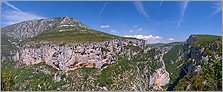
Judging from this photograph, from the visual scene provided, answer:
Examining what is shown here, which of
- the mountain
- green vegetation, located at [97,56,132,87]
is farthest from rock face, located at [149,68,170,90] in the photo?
green vegetation, located at [97,56,132,87]

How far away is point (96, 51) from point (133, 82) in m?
9.32

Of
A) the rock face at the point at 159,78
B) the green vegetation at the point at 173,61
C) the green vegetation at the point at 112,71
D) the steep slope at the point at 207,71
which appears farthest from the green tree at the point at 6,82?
the green vegetation at the point at 173,61

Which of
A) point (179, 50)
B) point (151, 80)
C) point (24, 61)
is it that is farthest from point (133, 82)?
point (179, 50)

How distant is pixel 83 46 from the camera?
174 feet

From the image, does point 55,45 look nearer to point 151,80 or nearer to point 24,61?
point 24,61

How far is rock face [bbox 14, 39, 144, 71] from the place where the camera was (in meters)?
52.5

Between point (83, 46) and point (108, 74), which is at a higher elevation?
point (83, 46)

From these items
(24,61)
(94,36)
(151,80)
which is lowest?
(151,80)

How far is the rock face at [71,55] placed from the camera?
5253cm

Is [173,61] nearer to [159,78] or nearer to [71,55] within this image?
[159,78]

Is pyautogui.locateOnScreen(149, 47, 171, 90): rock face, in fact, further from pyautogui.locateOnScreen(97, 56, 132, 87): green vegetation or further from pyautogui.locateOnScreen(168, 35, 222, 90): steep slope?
pyautogui.locateOnScreen(168, 35, 222, 90): steep slope

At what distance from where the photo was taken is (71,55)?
5275cm

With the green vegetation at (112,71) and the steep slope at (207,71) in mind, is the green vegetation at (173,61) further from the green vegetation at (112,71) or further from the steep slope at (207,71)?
the steep slope at (207,71)

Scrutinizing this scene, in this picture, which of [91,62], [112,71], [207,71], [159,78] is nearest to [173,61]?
[159,78]
